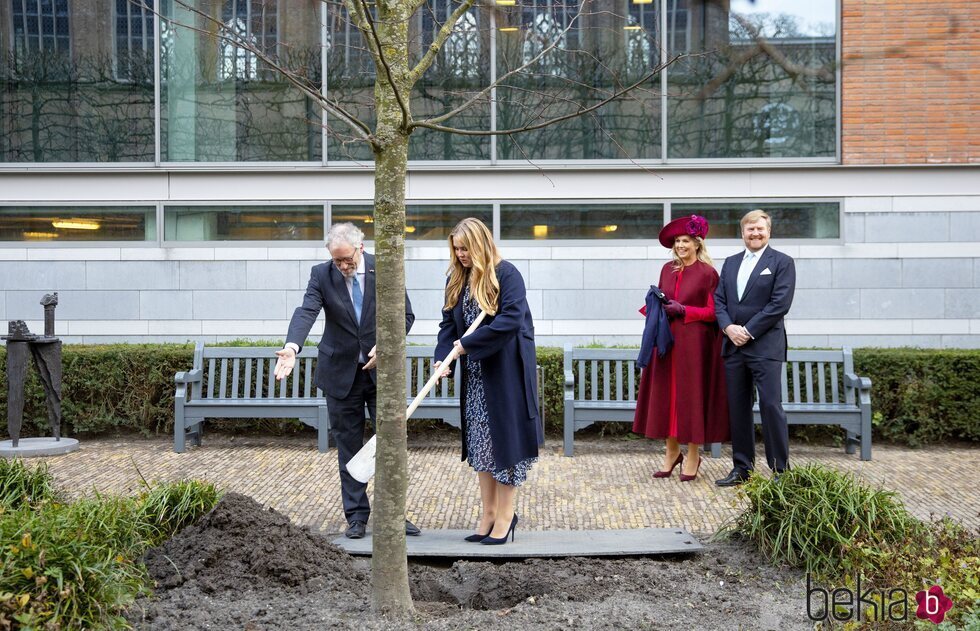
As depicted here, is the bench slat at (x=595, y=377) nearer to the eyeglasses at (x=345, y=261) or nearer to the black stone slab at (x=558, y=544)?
the black stone slab at (x=558, y=544)

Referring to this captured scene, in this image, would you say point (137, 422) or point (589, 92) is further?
point (589, 92)

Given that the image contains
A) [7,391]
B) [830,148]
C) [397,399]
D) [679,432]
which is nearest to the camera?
[397,399]

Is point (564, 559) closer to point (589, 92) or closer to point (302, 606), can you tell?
point (302, 606)

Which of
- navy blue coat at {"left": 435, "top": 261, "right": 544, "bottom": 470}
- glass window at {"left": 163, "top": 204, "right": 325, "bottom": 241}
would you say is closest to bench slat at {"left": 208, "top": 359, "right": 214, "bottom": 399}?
glass window at {"left": 163, "top": 204, "right": 325, "bottom": 241}

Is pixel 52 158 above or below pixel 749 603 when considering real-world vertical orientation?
above

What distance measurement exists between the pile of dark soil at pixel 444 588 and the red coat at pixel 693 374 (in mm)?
2284

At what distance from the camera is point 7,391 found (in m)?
9.52

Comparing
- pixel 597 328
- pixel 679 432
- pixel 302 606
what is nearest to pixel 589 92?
pixel 597 328

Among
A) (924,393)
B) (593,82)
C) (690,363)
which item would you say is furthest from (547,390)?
(593,82)

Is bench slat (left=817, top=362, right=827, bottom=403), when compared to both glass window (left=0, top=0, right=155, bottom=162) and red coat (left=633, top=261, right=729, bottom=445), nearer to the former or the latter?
red coat (left=633, top=261, right=729, bottom=445)

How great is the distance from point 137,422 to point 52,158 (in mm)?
4026

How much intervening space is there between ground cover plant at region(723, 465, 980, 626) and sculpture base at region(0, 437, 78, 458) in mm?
6480

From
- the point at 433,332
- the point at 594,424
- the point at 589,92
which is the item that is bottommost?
the point at 594,424

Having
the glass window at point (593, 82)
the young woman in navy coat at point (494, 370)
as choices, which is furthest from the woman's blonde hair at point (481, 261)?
the glass window at point (593, 82)
